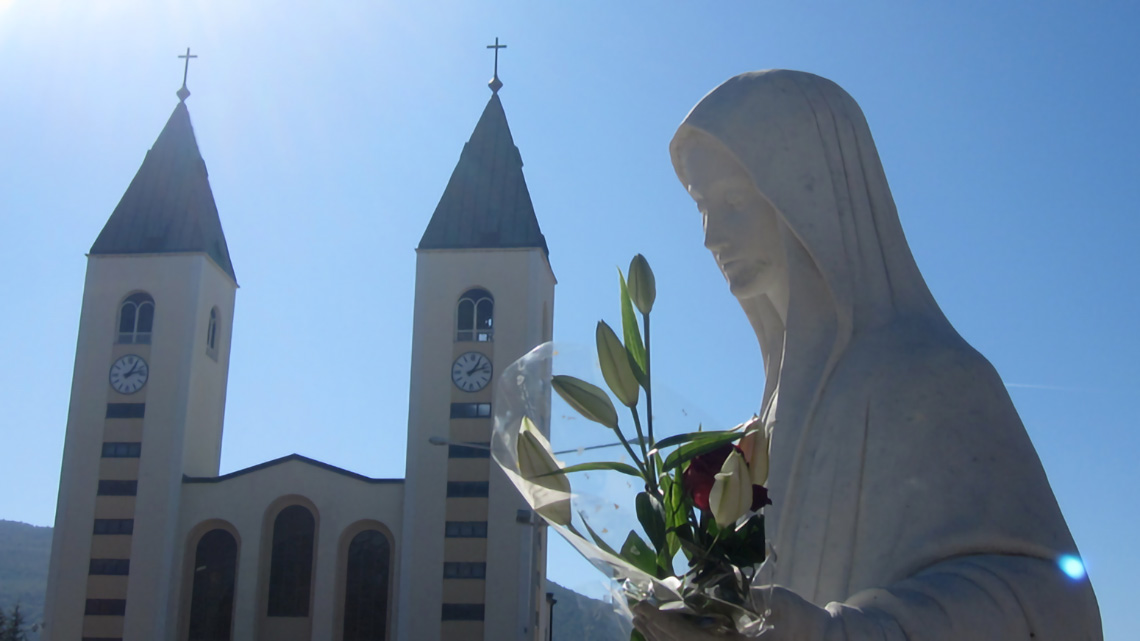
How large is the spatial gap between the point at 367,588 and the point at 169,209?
12.9 meters

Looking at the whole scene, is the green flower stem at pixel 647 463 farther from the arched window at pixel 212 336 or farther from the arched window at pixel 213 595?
the arched window at pixel 212 336

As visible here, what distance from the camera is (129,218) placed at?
34.6 metres

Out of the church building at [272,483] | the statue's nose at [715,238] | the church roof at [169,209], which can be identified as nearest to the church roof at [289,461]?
the church building at [272,483]

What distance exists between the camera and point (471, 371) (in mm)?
31797

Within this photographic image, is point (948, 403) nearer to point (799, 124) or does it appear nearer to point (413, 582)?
point (799, 124)

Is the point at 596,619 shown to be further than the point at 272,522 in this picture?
No

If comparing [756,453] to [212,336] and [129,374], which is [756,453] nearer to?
[129,374]

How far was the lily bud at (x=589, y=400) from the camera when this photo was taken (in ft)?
4.90

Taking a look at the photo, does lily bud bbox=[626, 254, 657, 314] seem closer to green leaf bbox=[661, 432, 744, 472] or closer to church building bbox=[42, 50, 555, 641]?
green leaf bbox=[661, 432, 744, 472]

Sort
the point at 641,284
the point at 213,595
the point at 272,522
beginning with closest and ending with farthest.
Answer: the point at 641,284, the point at 213,595, the point at 272,522

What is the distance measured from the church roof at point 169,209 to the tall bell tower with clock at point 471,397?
6.77 meters

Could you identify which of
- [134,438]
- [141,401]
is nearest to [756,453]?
[134,438]

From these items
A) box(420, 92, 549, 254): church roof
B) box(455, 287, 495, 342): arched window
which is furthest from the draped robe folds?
box(420, 92, 549, 254): church roof

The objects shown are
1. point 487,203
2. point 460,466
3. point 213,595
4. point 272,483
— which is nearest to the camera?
point 460,466
